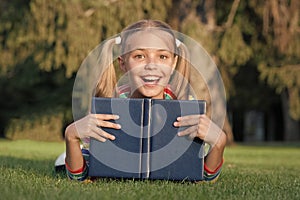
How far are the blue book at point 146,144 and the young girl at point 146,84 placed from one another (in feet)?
0.19

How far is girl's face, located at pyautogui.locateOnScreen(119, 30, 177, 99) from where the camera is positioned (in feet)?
15.6

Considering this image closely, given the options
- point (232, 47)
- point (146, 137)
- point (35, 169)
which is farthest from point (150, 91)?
point (232, 47)

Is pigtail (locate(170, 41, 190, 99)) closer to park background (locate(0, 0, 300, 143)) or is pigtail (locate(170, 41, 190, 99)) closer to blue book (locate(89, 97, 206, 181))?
blue book (locate(89, 97, 206, 181))

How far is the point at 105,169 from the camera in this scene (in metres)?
4.53

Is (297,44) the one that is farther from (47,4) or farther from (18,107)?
(18,107)

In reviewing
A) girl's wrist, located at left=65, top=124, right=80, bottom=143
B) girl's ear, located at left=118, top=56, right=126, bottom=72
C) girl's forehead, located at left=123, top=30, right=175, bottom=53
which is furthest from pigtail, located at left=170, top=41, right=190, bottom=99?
girl's wrist, located at left=65, top=124, right=80, bottom=143

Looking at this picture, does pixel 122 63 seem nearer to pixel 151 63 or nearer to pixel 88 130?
pixel 151 63

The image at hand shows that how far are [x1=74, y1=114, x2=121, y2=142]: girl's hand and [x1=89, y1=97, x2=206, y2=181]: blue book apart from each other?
0.04 meters

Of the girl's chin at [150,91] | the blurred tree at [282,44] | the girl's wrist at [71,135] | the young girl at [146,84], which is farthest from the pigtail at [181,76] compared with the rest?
the blurred tree at [282,44]

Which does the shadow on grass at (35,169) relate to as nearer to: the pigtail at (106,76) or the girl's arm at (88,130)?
the girl's arm at (88,130)

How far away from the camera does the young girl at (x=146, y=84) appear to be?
14.3ft

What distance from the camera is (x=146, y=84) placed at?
15.6 ft

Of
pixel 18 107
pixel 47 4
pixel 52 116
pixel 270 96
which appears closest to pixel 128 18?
pixel 47 4

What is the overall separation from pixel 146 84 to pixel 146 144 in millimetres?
533
